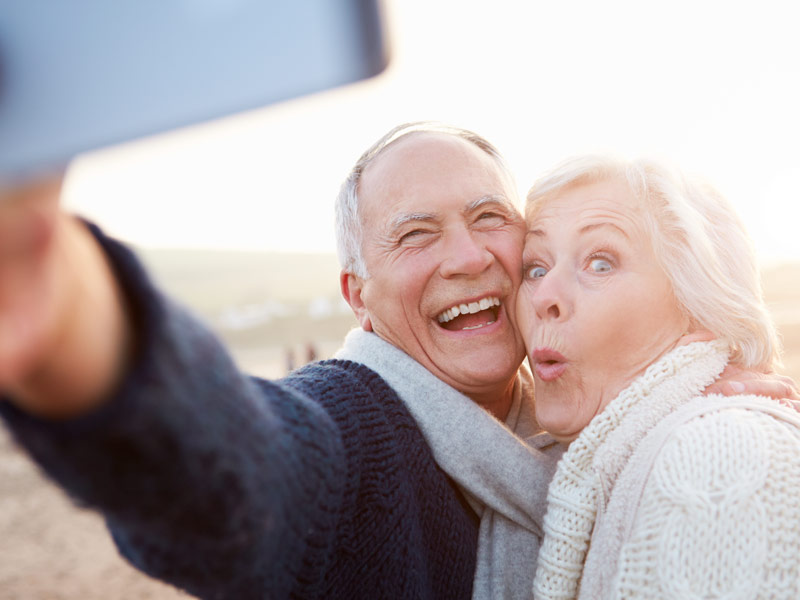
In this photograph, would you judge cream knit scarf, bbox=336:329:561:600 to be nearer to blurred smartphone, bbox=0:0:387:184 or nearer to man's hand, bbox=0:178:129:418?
man's hand, bbox=0:178:129:418

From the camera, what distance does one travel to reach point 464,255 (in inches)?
93.3

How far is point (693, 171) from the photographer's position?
2.09 metres

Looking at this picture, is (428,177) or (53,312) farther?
(428,177)

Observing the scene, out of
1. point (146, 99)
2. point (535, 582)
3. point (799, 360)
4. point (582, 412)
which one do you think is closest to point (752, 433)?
point (582, 412)

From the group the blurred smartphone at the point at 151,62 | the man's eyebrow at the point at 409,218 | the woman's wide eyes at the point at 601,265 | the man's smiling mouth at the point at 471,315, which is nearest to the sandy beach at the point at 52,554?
the man's smiling mouth at the point at 471,315

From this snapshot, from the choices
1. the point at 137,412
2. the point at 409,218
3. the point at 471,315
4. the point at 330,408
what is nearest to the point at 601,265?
the point at 471,315

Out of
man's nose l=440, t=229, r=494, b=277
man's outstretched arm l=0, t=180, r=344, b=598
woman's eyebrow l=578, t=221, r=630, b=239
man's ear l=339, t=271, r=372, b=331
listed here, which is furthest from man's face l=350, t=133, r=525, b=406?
man's outstretched arm l=0, t=180, r=344, b=598

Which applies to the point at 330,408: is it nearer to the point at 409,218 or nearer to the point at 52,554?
the point at 409,218

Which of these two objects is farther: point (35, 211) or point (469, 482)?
point (469, 482)

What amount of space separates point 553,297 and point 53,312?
150cm

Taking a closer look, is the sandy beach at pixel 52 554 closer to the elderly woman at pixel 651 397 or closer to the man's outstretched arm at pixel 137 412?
the elderly woman at pixel 651 397

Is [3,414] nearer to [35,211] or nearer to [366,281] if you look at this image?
[35,211]

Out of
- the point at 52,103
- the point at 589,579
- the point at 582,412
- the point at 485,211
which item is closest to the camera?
the point at 52,103

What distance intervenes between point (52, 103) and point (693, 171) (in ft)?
6.61
